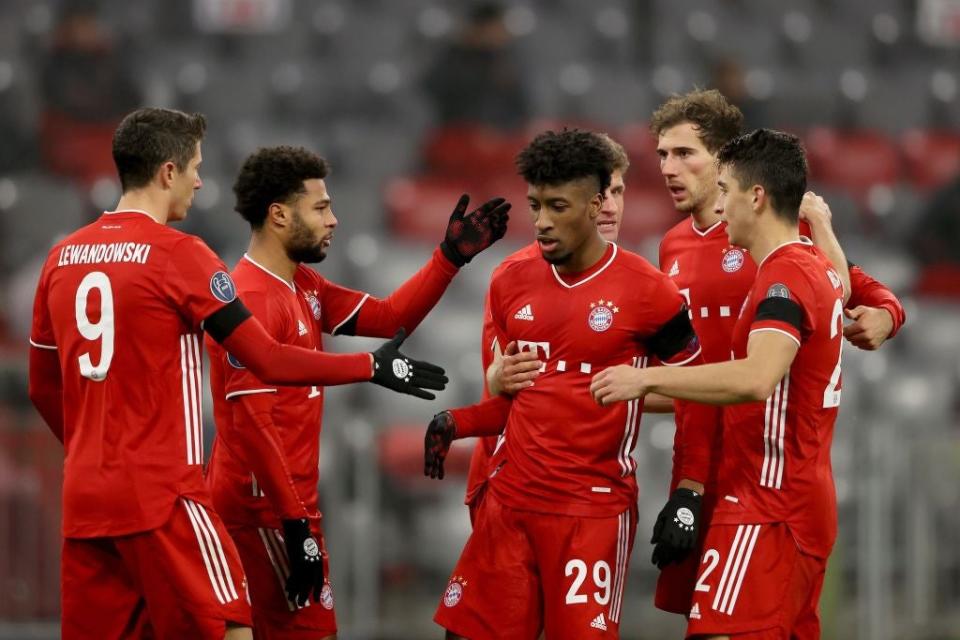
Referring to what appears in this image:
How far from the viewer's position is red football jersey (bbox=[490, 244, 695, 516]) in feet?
14.6

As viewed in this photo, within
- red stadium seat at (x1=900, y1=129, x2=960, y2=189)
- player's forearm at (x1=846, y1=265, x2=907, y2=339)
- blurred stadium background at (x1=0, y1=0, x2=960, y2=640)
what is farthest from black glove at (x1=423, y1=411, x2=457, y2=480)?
red stadium seat at (x1=900, y1=129, x2=960, y2=189)

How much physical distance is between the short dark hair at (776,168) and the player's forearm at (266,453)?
5.69ft

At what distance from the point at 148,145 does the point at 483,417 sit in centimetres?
142

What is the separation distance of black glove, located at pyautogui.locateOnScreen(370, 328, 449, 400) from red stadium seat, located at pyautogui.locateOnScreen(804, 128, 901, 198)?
700cm

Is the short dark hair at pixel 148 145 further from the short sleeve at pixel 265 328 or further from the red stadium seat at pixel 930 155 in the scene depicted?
the red stadium seat at pixel 930 155

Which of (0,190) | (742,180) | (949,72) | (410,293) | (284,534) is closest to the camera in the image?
(742,180)

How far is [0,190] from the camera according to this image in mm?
9609

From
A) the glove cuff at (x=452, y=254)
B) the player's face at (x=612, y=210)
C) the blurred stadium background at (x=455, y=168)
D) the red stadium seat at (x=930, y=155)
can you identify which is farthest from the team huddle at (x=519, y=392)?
the red stadium seat at (x=930, y=155)

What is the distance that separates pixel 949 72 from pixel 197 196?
6.51 metres

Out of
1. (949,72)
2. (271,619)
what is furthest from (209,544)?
(949,72)

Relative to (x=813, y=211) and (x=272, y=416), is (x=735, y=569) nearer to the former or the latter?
(x=813, y=211)

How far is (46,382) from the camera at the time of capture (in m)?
4.55

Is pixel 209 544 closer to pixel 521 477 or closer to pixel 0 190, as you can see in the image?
pixel 521 477

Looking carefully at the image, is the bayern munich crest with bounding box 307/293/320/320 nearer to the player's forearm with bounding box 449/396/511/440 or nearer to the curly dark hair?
the player's forearm with bounding box 449/396/511/440
